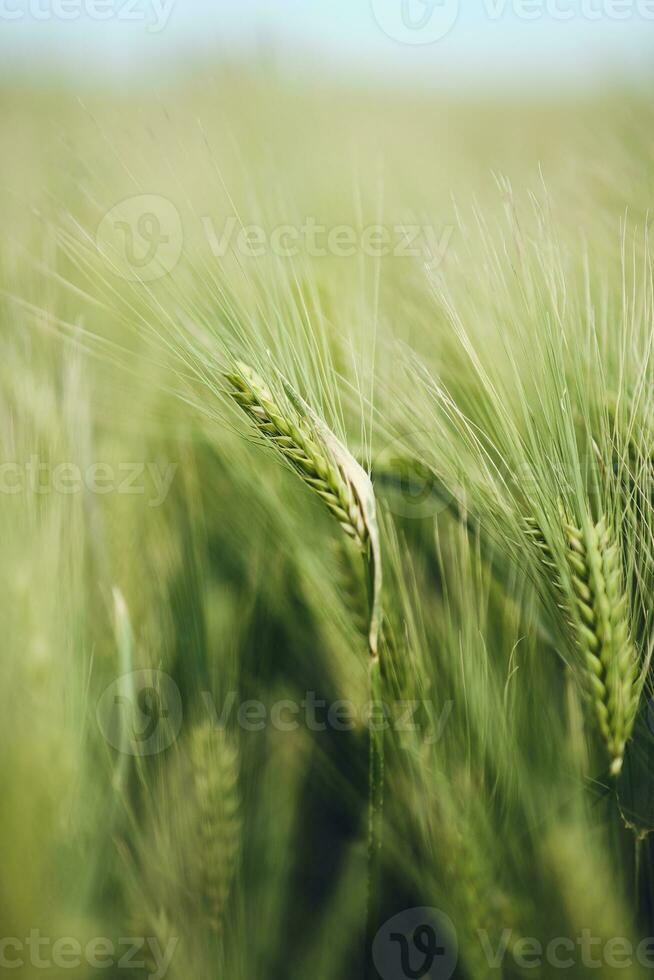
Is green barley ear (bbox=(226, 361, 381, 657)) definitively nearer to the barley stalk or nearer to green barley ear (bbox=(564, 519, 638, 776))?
the barley stalk

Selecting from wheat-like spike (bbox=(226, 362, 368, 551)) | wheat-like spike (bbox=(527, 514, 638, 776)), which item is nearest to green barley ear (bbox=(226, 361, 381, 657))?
wheat-like spike (bbox=(226, 362, 368, 551))

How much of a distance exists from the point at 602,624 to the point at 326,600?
192mm

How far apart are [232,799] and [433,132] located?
0.80 metres

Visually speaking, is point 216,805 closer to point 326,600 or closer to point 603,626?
point 326,600

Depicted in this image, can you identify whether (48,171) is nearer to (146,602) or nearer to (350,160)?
(350,160)

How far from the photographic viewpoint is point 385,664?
16.8 inches

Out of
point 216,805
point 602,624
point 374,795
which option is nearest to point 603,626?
point 602,624

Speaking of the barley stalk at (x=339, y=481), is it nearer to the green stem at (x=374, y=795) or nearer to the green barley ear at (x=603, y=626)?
the green stem at (x=374, y=795)

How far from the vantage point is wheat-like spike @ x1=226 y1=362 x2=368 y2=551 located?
38 centimetres

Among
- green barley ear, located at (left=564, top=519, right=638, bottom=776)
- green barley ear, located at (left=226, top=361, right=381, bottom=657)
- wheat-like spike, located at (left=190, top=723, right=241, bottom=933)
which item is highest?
green barley ear, located at (left=226, top=361, right=381, bottom=657)

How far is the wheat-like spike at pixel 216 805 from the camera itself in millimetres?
475

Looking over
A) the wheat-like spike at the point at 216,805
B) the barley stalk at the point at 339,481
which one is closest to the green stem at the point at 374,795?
the barley stalk at the point at 339,481

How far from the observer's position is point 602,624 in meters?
0.38

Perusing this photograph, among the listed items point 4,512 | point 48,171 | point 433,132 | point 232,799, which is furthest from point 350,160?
point 232,799
